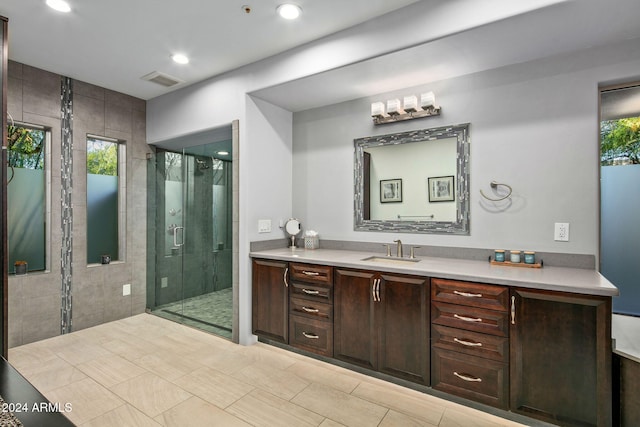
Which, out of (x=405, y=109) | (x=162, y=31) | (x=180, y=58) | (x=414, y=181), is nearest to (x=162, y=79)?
(x=180, y=58)

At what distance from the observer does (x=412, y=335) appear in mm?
2268

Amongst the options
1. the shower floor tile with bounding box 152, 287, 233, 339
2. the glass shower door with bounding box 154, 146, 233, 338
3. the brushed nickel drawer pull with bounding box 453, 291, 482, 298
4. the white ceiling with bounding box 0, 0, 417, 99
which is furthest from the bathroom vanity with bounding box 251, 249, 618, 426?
the white ceiling with bounding box 0, 0, 417, 99

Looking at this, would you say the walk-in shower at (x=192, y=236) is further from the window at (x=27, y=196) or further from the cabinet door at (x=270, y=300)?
the window at (x=27, y=196)

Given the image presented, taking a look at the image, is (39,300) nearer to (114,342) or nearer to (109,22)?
(114,342)

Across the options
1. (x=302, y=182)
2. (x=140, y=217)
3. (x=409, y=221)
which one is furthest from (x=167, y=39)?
(x=409, y=221)

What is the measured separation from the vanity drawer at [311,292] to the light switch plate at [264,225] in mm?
687

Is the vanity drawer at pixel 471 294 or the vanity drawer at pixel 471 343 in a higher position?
the vanity drawer at pixel 471 294

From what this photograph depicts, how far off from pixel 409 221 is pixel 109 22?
111 inches

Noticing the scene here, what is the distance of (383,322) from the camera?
7.83 feet

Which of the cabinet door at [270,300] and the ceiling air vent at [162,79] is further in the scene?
the ceiling air vent at [162,79]

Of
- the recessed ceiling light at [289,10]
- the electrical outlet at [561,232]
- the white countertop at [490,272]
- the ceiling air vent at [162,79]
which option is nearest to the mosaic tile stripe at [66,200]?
the ceiling air vent at [162,79]

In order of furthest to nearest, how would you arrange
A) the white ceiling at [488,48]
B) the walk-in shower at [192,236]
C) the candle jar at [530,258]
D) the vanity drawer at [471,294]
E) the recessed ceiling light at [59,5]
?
1. the walk-in shower at [192,236]
2. the candle jar at [530,258]
3. the recessed ceiling light at [59,5]
4. the vanity drawer at [471,294]
5. the white ceiling at [488,48]

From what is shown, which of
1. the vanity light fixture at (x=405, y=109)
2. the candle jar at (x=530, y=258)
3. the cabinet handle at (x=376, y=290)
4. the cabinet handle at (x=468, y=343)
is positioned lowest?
the cabinet handle at (x=468, y=343)

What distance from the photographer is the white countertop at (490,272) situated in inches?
70.1
